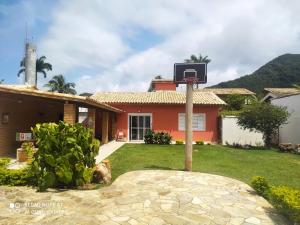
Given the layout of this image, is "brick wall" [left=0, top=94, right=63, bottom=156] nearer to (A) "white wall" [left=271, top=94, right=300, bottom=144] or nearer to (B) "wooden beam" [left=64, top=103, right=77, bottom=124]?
(B) "wooden beam" [left=64, top=103, right=77, bottom=124]

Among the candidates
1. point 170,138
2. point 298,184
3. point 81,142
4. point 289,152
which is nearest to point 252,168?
point 298,184

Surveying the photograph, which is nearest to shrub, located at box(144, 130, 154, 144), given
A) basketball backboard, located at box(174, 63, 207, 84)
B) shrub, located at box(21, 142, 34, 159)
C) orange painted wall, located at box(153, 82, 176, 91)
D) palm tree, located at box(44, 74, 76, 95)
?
basketball backboard, located at box(174, 63, 207, 84)

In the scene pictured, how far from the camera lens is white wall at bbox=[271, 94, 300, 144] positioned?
2253cm

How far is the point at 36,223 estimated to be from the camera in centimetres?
618

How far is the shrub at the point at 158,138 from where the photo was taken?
2309 centimetres

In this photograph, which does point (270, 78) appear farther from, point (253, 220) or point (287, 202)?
point (253, 220)

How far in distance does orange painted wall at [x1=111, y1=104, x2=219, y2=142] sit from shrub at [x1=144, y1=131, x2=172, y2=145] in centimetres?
194

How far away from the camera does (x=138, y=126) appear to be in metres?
25.6

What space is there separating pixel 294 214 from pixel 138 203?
3401 millimetres

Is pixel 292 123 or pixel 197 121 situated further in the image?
pixel 197 121

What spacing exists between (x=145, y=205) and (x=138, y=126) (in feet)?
60.0

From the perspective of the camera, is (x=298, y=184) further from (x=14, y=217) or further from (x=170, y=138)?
(x=170, y=138)

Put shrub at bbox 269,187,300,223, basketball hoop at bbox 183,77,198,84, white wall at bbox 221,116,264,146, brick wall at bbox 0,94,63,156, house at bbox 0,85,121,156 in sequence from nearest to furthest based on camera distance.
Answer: shrub at bbox 269,187,300,223
basketball hoop at bbox 183,77,198,84
house at bbox 0,85,121,156
brick wall at bbox 0,94,63,156
white wall at bbox 221,116,264,146

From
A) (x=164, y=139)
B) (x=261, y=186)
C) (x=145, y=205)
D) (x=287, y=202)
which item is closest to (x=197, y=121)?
(x=164, y=139)
